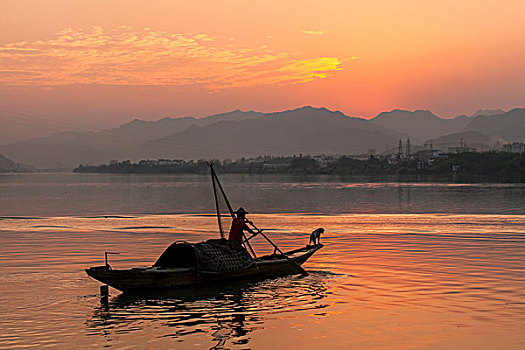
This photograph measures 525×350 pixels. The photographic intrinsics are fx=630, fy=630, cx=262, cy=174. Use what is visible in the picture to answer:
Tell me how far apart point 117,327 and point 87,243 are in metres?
19.2

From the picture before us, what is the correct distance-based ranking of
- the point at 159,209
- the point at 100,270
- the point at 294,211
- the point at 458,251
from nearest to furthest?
the point at 100,270 → the point at 458,251 → the point at 294,211 → the point at 159,209

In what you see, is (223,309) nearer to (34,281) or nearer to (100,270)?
(100,270)

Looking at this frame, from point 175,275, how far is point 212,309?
94.0 inches

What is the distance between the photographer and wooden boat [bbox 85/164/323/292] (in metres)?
19.0

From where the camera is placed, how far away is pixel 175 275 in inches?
782

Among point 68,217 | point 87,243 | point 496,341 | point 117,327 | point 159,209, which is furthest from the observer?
point 159,209

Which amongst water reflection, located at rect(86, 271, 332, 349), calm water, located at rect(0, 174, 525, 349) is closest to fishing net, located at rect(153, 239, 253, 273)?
water reflection, located at rect(86, 271, 332, 349)

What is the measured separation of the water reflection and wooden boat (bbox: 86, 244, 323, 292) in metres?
0.31

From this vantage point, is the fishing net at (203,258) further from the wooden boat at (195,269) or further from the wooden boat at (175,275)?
the wooden boat at (175,275)

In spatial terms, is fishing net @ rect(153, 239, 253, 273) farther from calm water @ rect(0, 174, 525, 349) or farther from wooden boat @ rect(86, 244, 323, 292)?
calm water @ rect(0, 174, 525, 349)

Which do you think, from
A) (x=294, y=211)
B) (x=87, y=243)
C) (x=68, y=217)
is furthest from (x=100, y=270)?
(x=294, y=211)

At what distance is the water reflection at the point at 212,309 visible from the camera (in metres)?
15.6

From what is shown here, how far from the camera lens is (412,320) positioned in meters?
16.6

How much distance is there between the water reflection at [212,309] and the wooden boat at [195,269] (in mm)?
363
